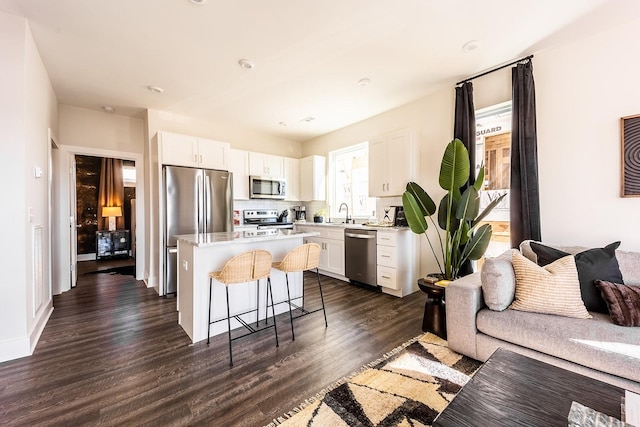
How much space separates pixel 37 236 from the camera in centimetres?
264

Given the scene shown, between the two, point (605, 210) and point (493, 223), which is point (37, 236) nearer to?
point (493, 223)

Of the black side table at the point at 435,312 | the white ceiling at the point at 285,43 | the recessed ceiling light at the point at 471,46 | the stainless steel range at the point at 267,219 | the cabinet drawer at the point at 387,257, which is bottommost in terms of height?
the black side table at the point at 435,312

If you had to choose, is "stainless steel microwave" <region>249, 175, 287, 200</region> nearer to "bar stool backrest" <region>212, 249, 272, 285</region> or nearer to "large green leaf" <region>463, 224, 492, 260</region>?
"bar stool backrest" <region>212, 249, 272, 285</region>

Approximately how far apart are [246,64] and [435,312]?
128 inches

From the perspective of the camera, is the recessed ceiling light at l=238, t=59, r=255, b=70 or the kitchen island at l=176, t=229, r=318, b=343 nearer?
the kitchen island at l=176, t=229, r=318, b=343

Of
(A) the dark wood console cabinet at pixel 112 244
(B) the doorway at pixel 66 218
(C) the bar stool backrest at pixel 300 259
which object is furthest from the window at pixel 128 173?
(C) the bar stool backrest at pixel 300 259

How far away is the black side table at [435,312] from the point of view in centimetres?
252

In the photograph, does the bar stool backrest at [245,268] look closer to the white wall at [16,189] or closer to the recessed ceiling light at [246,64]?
the white wall at [16,189]

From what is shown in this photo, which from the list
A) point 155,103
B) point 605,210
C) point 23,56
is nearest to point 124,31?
point 23,56

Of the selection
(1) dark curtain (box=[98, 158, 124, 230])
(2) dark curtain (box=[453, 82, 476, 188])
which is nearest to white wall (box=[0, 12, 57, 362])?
(2) dark curtain (box=[453, 82, 476, 188])

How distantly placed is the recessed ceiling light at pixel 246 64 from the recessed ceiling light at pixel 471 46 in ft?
7.18

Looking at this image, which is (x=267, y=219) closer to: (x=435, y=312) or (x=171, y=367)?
(x=171, y=367)

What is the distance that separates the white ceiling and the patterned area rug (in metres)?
2.79

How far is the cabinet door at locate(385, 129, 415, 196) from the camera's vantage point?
150 inches
